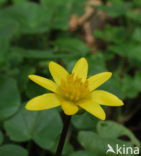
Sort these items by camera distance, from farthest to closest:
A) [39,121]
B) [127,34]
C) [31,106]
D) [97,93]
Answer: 1. [127,34]
2. [39,121]
3. [97,93]
4. [31,106]

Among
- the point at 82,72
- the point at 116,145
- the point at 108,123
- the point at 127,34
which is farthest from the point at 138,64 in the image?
the point at 82,72

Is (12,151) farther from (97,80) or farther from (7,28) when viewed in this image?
(7,28)

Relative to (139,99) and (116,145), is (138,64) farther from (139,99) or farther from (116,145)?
(116,145)

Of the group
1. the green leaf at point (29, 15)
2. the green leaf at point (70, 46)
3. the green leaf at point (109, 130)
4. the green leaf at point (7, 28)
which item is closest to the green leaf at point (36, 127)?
the green leaf at point (109, 130)

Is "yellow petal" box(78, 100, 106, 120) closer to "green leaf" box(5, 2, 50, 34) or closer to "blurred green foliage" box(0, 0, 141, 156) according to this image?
"blurred green foliage" box(0, 0, 141, 156)

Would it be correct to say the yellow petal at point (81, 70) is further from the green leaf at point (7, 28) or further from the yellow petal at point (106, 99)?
the green leaf at point (7, 28)

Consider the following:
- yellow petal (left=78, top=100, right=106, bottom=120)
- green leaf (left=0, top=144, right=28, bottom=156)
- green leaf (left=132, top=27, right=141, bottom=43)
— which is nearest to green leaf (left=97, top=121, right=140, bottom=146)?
green leaf (left=0, top=144, right=28, bottom=156)
